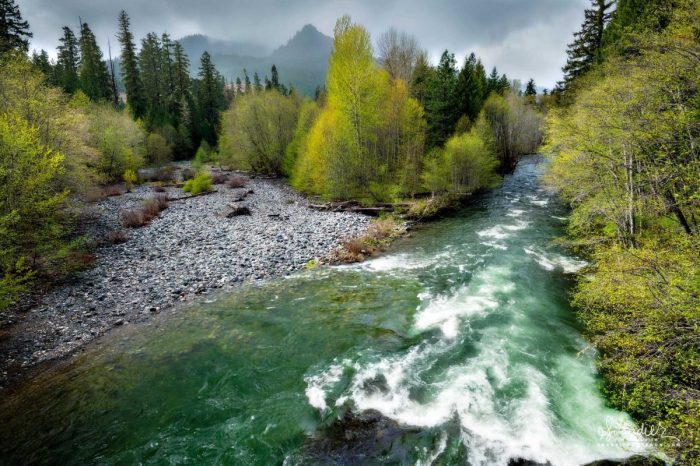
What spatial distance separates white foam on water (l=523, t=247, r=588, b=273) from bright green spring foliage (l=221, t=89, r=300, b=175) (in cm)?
3264

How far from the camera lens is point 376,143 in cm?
2895

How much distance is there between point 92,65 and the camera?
2365 inches

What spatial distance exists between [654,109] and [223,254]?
18.0 meters

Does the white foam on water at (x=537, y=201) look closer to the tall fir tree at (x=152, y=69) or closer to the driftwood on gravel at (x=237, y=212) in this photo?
the driftwood on gravel at (x=237, y=212)

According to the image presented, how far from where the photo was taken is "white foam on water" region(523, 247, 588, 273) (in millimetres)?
14812

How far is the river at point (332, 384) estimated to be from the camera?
6348mm

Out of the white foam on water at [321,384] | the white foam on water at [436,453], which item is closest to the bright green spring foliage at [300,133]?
the white foam on water at [321,384]

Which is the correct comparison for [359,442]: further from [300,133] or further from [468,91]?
[468,91]

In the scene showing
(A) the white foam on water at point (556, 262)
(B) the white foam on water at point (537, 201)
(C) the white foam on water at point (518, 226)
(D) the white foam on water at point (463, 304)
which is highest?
(B) the white foam on water at point (537, 201)

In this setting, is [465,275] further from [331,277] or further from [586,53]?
[586,53]

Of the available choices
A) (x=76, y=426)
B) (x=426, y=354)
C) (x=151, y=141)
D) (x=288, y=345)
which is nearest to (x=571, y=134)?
(x=426, y=354)

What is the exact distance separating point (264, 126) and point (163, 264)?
1212 inches

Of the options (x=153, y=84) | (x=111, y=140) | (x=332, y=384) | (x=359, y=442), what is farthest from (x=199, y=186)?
(x=153, y=84)

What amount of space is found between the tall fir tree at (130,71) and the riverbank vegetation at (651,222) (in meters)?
69.5
